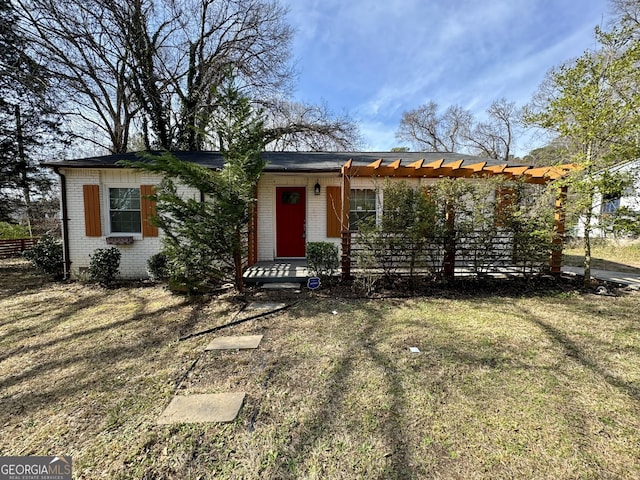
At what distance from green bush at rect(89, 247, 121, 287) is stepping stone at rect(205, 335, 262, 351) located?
14.1 ft

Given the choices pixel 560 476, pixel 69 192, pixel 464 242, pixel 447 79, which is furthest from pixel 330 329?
pixel 447 79

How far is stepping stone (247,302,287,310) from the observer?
4.69 meters

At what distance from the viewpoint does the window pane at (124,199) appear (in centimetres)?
679

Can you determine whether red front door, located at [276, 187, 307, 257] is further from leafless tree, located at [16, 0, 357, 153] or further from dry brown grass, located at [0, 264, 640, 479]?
leafless tree, located at [16, 0, 357, 153]

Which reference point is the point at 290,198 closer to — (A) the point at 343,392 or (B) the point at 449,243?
(B) the point at 449,243

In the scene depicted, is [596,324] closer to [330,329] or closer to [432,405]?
[432,405]

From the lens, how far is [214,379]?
268 cm

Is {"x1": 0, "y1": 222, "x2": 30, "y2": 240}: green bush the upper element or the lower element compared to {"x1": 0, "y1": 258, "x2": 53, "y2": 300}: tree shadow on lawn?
upper

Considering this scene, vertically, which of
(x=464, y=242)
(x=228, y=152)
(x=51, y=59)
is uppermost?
(x=51, y=59)

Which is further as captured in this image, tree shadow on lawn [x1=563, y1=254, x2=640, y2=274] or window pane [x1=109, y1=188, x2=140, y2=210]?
tree shadow on lawn [x1=563, y1=254, x2=640, y2=274]

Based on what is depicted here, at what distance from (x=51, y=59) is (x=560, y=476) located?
54.1ft

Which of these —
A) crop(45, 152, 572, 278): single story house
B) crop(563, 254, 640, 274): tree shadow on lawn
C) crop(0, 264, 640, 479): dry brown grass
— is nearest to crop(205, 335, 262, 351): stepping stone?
crop(0, 264, 640, 479): dry brown grass

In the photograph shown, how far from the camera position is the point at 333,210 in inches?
288

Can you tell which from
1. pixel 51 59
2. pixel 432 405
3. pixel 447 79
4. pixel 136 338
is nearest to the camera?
pixel 432 405
